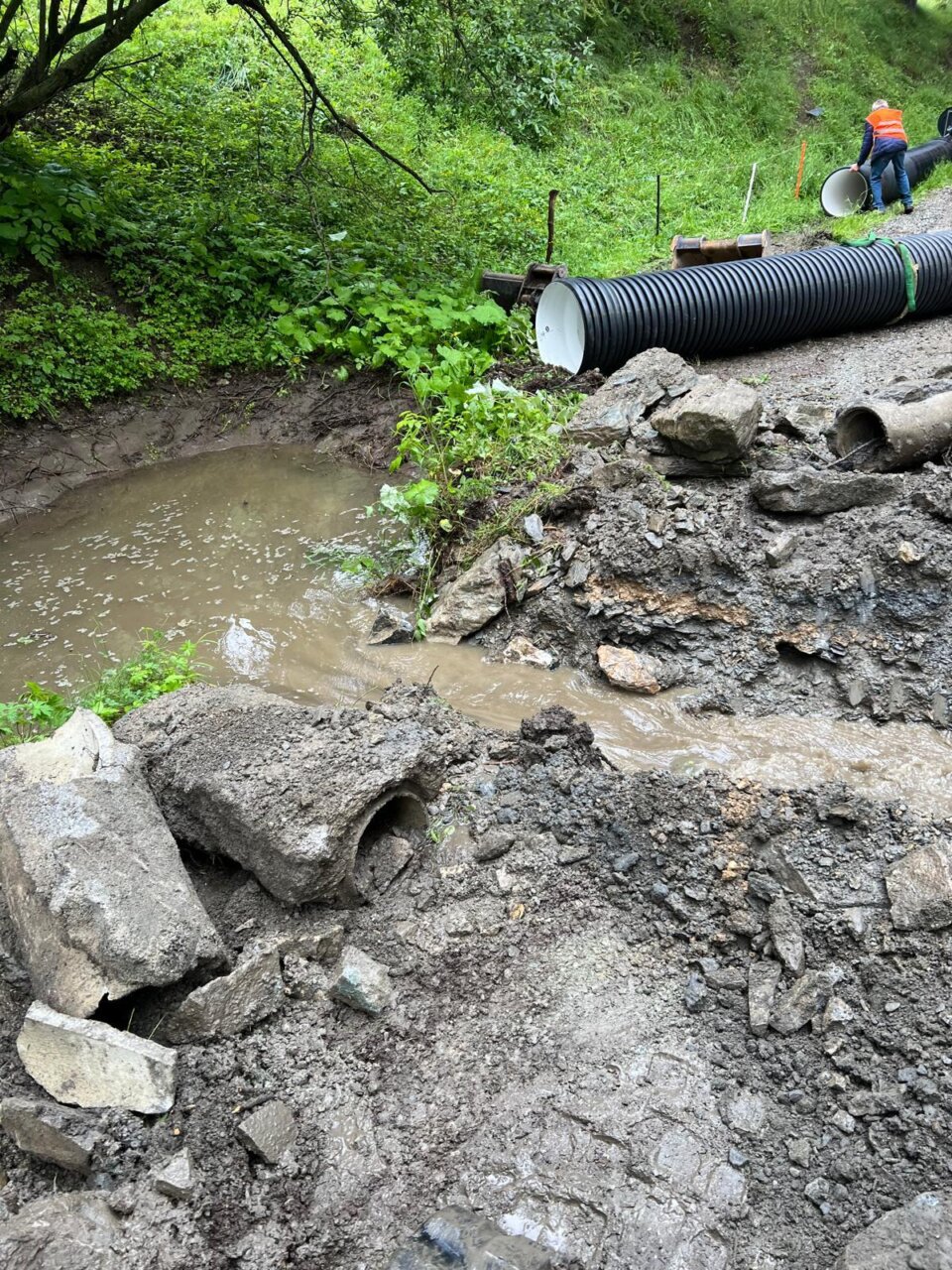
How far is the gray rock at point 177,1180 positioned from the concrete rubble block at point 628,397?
4.73 metres

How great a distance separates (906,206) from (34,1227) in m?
14.0

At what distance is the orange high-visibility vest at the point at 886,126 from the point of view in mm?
12359

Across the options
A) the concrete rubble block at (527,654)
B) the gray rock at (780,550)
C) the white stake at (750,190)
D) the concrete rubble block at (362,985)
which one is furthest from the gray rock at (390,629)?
the white stake at (750,190)

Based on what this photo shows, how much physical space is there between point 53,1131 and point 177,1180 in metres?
0.37

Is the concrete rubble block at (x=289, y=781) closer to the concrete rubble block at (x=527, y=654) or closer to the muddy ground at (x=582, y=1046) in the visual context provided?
the muddy ground at (x=582, y=1046)

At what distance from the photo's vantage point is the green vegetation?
4.52 m

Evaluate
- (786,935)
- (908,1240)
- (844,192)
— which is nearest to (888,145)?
(844,192)

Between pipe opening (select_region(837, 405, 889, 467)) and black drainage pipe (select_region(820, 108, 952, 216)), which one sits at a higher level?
black drainage pipe (select_region(820, 108, 952, 216))

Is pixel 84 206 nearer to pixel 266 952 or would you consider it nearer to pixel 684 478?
pixel 684 478

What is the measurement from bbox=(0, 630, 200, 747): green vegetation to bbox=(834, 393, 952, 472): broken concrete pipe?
13.4ft

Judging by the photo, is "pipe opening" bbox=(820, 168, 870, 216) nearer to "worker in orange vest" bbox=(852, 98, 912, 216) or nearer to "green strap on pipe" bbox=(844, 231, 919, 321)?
"worker in orange vest" bbox=(852, 98, 912, 216)

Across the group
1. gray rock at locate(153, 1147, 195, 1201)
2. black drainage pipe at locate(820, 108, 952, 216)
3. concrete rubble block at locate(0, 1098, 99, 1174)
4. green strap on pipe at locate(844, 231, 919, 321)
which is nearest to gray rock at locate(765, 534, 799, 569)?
gray rock at locate(153, 1147, 195, 1201)

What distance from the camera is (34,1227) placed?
2328 millimetres

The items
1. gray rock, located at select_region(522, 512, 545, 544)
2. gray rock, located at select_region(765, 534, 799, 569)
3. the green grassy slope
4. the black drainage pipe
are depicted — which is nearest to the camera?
gray rock, located at select_region(765, 534, 799, 569)
